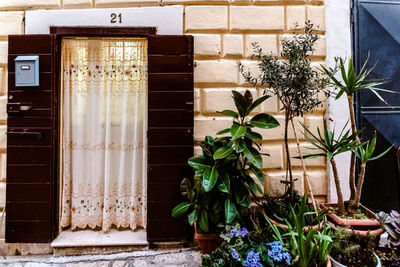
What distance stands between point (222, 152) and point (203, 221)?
0.69 m

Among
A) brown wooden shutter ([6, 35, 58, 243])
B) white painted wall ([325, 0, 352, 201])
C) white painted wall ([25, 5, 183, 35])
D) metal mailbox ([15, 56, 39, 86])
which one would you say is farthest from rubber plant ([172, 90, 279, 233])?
metal mailbox ([15, 56, 39, 86])

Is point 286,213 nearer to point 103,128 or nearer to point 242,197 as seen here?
point 242,197

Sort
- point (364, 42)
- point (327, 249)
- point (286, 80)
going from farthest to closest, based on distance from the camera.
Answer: point (364, 42), point (286, 80), point (327, 249)

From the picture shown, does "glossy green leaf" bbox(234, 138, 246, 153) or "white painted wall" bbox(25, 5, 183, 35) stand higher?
"white painted wall" bbox(25, 5, 183, 35)

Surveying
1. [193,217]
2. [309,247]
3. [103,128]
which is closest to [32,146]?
[103,128]

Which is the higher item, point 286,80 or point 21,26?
point 21,26

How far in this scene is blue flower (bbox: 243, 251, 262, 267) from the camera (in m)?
2.25

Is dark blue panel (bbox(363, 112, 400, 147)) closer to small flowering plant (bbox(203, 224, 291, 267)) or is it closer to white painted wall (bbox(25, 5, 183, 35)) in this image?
small flowering plant (bbox(203, 224, 291, 267))

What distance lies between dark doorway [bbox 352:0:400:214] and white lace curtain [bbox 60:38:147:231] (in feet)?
8.45

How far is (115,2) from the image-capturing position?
3408 millimetres

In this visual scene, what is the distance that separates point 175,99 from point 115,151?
0.92m

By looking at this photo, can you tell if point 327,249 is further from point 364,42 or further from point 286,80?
point 364,42

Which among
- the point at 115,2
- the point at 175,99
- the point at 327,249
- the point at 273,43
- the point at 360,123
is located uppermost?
the point at 115,2

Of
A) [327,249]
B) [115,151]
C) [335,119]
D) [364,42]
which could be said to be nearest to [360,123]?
[335,119]
